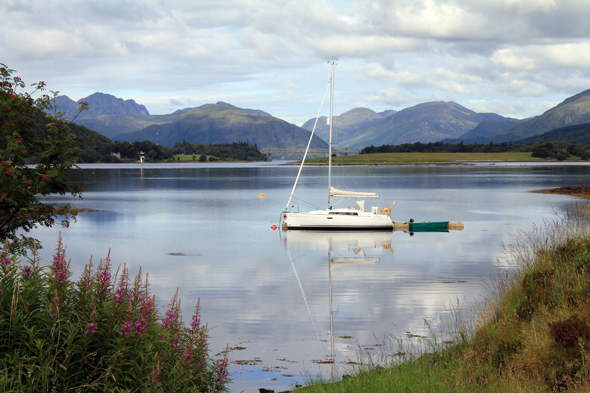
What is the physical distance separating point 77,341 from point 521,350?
9.16m

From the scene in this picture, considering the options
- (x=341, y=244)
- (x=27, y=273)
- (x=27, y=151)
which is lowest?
(x=341, y=244)

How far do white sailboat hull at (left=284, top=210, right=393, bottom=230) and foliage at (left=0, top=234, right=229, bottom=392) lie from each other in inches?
1435

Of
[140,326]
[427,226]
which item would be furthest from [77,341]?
[427,226]

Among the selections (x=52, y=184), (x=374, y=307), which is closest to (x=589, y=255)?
(x=374, y=307)

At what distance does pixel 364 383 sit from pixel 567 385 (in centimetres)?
355

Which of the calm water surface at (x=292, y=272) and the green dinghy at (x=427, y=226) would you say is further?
the green dinghy at (x=427, y=226)

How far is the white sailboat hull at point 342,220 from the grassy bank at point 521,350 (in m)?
28.4

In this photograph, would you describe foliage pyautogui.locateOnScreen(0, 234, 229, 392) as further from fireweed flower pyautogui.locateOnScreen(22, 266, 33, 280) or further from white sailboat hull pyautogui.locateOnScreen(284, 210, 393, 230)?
white sailboat hull pyautogui.locateOnScreen(284, 210, 393, 230)

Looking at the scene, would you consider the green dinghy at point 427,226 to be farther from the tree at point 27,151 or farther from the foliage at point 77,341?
the foliage at point 77,341

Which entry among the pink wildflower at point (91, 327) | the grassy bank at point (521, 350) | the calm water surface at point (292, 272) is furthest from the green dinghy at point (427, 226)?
the pink wildflower at point (91, 327)

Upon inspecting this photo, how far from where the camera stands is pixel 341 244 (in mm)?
39031

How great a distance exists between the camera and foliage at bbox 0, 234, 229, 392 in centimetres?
702

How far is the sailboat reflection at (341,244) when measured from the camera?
3212 centimetres

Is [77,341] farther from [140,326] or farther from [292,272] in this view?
[292,272]
